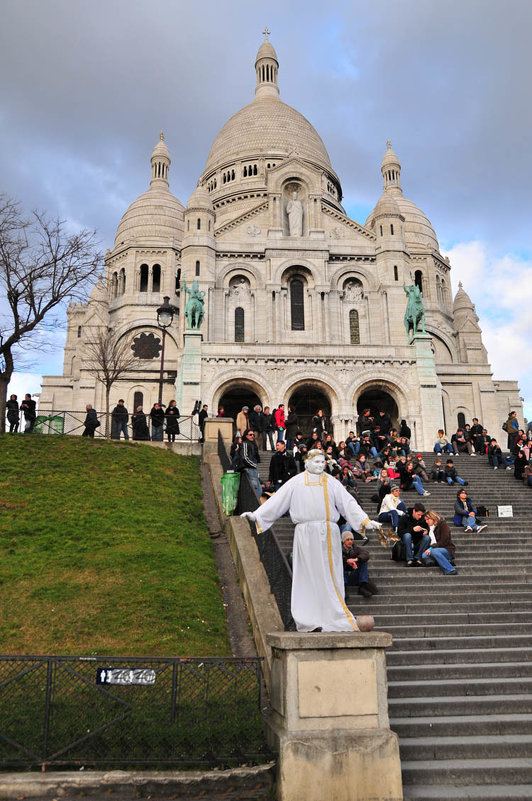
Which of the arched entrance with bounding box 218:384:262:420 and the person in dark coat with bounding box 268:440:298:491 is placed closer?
the person in dark coat with bounding box 268:440:298:491

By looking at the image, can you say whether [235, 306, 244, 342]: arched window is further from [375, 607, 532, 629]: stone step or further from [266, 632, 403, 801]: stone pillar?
[266, 632, 403, 801]: stone pillar

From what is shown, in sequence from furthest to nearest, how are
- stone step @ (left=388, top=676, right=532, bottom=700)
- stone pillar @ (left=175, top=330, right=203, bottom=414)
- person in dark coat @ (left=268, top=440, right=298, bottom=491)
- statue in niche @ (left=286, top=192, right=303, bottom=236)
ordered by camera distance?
statue in niche @ (left=286, top=192, right=303, bottom=236) < stone pillar @ (left=175, top=330, right=203, bottom=414) < person in dark coat @ (left=268, top=440, right=298, bottom=491) < stone step @ (left=388, top=676, right=532, bottom=700)

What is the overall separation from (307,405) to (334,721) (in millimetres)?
29918

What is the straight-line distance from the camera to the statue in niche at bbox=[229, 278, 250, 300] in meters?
39.8

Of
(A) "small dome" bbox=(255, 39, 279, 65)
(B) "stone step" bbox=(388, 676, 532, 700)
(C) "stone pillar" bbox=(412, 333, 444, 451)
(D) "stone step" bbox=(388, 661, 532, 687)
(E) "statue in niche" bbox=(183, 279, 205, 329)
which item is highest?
(A) "small dome" bbox=(255, 39, 279, 65)

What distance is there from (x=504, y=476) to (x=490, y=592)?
10361mm

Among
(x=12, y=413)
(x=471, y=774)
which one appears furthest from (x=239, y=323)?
(x=471, y=774)

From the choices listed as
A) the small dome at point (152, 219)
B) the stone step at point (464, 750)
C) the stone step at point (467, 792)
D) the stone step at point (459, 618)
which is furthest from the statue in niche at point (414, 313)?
the stone step at point (467, 792)

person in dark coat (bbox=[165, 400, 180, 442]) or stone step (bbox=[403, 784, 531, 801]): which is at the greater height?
person in dark coat (bbox=[165, 400, 180, 442])

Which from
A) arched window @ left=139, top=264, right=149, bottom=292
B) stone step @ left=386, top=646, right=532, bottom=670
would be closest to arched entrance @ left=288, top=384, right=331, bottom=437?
arched window @ left=139, top=264, right=149, bottom=292

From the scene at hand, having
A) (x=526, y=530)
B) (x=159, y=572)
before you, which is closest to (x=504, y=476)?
(x=526, y=530)

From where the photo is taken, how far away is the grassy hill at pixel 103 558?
30.3 feet

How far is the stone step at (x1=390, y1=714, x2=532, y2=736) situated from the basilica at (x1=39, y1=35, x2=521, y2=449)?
25295mm

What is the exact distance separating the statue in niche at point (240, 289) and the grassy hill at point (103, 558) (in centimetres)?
2195
